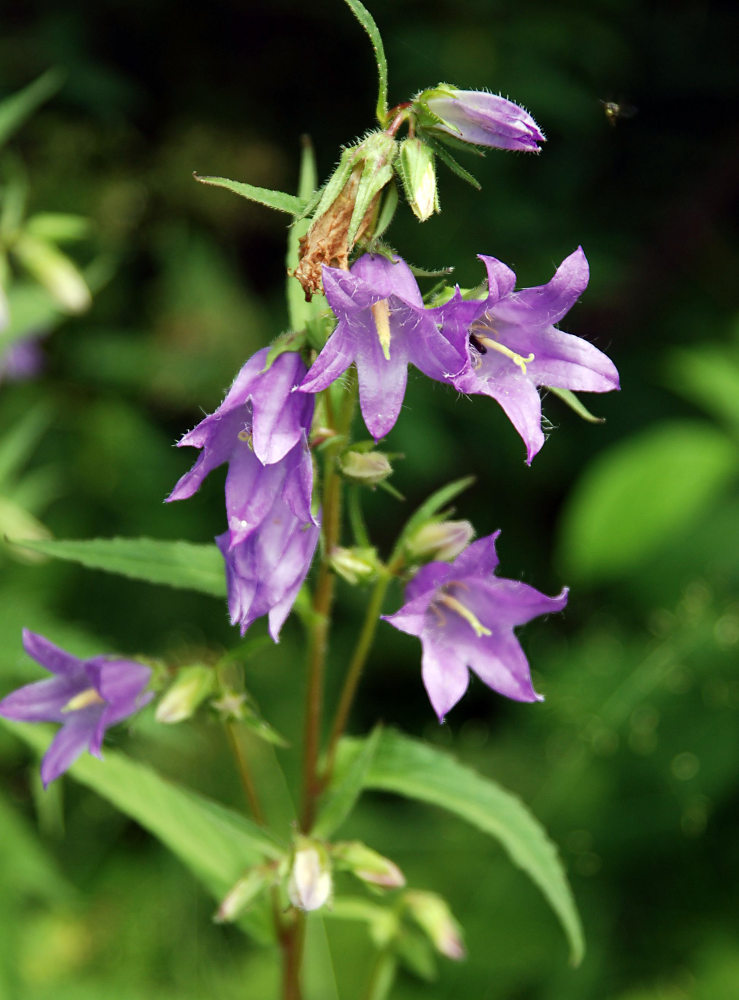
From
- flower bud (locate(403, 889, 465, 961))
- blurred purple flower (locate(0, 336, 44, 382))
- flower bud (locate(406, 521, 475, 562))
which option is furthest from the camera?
blurred purple flower (locate(0, 336, 44, 382))

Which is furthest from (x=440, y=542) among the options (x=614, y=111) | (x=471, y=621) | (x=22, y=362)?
(x=22, y=362)

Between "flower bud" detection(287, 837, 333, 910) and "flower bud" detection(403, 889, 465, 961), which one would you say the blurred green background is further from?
"flower bud" detection(287, 837, 333, 910)

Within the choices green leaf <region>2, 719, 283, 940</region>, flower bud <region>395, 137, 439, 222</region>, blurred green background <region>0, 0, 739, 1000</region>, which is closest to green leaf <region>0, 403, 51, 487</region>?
blurred green background <region>0, 0, 739, 1000</region>

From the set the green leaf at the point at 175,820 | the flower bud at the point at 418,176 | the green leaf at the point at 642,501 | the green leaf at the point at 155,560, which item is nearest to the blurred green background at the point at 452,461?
Answer: the green leaf at the point at 642,501

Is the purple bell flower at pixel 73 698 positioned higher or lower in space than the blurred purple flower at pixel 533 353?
lower

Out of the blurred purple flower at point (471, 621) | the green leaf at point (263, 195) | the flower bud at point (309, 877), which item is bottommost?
the flower bud at point (309, 877)

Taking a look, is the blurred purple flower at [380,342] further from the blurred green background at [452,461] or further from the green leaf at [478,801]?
the blurred green background at [452,461]
